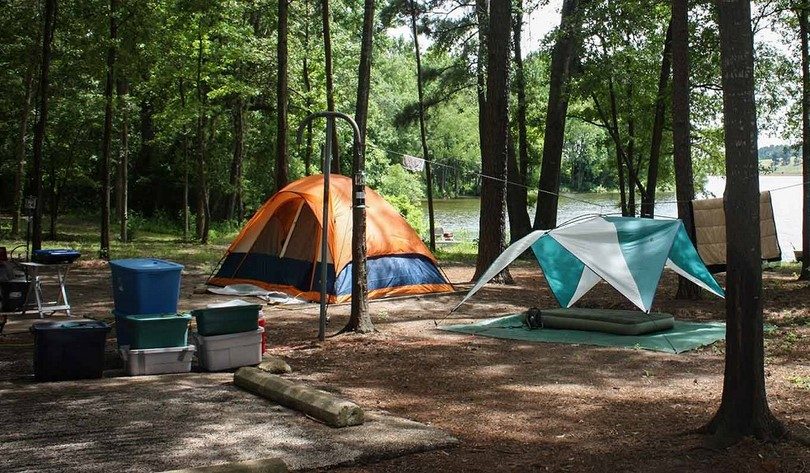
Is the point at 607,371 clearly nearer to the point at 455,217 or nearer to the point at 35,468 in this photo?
the point at 35,468

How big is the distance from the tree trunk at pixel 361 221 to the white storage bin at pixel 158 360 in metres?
2.39

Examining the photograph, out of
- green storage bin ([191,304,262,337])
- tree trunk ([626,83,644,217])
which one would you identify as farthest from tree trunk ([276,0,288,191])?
tree trunk ([626,83,644,217])

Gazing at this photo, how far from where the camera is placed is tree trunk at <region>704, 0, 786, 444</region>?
15.4 ft

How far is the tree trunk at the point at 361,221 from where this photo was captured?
891 cm

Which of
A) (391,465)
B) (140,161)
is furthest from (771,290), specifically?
(140,161)

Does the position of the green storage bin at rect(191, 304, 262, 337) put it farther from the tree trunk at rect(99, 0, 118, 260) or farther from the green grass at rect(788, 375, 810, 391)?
the tree trunk at rect(99, 0, 118, 260)

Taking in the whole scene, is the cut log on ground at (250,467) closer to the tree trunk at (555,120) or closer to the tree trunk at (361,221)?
the tree trunk at (361,221)

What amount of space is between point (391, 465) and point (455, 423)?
109cm

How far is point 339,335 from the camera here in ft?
29.6

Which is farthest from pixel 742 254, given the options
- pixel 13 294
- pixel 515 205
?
pixel 515 205

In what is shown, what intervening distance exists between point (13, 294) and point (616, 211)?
78.8 feet

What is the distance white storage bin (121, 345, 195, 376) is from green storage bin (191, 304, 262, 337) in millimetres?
227

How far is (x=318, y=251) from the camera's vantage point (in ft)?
39.3

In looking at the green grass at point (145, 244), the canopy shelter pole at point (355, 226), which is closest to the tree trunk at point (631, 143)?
the green grass at point (145, 244)
